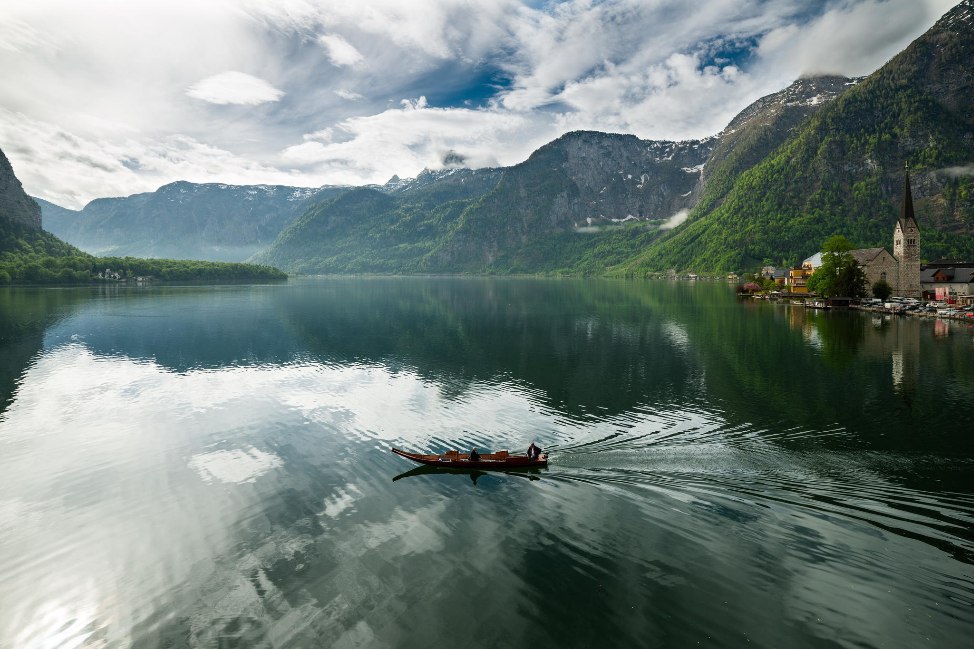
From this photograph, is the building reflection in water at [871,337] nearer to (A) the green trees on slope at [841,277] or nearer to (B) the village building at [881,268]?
(A) the green trees on slope at [841,277]

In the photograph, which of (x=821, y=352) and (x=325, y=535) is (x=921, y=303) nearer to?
(x=821, y=352)

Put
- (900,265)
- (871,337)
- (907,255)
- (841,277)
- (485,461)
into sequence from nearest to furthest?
(485,461), (871,337), (841,277), (907,255), (900,265)

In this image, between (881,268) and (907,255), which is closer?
(907,255)

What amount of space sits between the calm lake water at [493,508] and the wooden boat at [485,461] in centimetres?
92

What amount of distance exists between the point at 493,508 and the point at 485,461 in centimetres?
495

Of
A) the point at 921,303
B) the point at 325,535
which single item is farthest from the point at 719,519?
the point at 921,303

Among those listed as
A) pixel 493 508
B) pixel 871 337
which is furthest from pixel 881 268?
pixel 493 508

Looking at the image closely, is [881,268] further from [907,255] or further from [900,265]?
[907,255]

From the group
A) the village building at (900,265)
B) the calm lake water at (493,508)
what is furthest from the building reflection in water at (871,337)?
the village building at (900,265)

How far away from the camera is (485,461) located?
32.7 m

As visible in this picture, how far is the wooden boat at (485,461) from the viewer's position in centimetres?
3222

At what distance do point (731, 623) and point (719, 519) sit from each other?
7.93m

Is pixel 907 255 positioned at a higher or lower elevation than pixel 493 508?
higher

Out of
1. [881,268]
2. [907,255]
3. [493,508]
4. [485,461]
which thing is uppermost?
[907,255]
